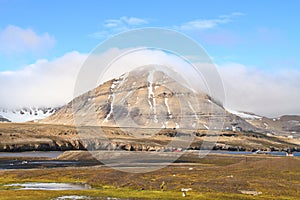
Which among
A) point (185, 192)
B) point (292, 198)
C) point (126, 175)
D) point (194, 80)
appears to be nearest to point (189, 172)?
point (126, 175)

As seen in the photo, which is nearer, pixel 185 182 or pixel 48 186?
pixel 185 182

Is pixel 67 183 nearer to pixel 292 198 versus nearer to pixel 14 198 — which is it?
pixel 14 198

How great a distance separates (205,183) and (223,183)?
9.27 ft

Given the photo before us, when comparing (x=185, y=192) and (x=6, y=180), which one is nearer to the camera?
(x=185, y=192)

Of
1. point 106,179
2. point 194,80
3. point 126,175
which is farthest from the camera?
point 126,175

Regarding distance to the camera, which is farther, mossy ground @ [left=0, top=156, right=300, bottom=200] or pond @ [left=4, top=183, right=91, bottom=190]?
pond @ [left=4, top=183, right=91, bottom=190]

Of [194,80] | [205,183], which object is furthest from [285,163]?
[194,80]

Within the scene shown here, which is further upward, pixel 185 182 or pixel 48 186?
pixel 185 182

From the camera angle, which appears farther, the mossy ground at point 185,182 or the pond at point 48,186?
the pond at point 48,186

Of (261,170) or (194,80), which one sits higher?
(194,80)

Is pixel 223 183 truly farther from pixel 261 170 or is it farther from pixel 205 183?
pixel 261 170

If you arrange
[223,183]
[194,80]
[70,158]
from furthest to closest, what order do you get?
[70,158]
[223,183]
[194,80]

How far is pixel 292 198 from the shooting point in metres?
55.7

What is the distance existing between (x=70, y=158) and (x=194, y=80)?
99.1 meters
